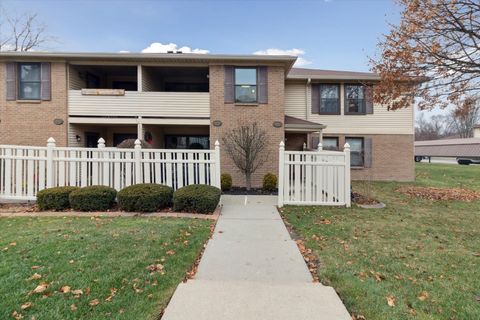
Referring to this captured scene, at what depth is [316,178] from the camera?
8492 millimetres

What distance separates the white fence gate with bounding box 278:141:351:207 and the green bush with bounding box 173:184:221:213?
84.1 inches

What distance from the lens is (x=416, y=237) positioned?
5.61 meters

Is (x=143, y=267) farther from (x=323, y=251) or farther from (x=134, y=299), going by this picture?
(x=323, y=251)

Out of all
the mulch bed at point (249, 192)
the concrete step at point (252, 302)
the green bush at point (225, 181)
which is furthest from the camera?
the green bush at point (225, 181)

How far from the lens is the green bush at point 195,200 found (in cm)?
728

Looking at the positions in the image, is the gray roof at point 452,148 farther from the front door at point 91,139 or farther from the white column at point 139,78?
the front door at point 91,139

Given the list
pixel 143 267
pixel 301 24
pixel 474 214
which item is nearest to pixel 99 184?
pixel 143 267

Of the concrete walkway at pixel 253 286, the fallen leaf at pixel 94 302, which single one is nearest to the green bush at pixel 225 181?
the concrete walkway at pixel 253 286

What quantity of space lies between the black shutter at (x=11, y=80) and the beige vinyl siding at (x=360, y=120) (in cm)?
1204

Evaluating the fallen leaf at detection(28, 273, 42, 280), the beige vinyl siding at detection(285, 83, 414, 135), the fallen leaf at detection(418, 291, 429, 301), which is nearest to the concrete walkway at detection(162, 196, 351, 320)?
the fallen leaf at detection(418, 291, 429, 301)

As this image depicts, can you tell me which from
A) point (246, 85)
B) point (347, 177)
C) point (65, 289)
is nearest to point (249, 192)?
point (347, 177)

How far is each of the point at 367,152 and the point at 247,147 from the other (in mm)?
7540

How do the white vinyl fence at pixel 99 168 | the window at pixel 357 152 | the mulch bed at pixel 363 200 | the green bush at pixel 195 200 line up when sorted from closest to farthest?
the green bush at pixel 195 200 < the white vinyl fence at pixel 99 168 < the mulch bed at pixel 363 200 < the window at pixel 357 152

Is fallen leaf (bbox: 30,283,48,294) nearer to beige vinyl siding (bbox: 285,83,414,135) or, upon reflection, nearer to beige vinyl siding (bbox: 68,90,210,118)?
beige vinyl siding (bbox: 68,90,210,118)
